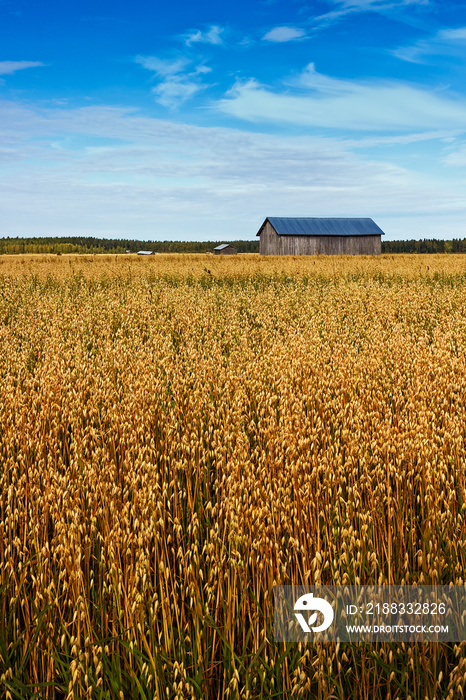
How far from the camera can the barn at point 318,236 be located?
60594 millimetres

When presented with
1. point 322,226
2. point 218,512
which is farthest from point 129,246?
point 218,512

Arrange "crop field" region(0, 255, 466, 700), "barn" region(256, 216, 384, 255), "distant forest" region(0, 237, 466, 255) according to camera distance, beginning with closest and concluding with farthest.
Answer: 1. "crop field" region(0, 255, 466, 700)
2. "barn" region(256, 216, 384, 255)
3. "distant forest" region(0, 237, 466, 255)

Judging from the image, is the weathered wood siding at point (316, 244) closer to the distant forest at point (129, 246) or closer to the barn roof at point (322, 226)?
the barn roof at point (322, 226)

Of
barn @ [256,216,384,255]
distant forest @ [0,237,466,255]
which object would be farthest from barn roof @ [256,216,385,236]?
distant forest @ [0,237,466,255]

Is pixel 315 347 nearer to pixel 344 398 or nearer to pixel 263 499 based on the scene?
pixel 344 398

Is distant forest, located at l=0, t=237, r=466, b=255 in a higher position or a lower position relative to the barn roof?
higher

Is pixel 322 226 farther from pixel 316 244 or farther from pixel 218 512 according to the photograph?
pixel 218 512

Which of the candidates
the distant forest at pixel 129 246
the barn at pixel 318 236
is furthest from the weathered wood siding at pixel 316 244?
the distant forest at pixel 129 246

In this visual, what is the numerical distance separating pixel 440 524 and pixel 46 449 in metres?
2.78

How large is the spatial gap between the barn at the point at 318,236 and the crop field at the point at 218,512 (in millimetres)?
54325

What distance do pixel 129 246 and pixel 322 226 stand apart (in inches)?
4840

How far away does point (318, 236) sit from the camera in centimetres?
6112

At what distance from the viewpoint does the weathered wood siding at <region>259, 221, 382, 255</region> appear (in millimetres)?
60625

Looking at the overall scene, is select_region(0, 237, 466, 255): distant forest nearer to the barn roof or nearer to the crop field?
the barn roof
